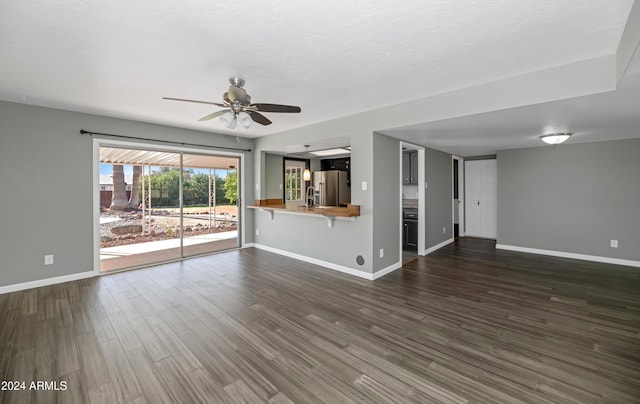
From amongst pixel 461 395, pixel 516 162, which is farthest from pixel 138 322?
pixel 516 162

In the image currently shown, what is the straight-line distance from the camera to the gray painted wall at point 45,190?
11.7 feet

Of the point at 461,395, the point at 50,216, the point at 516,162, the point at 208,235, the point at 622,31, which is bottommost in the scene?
the point at 461,395

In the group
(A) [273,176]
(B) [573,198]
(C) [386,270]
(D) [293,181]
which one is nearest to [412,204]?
(C) [386,270]

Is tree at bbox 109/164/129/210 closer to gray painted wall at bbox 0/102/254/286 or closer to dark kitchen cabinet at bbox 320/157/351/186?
gray painted wall at bbox 0/102/254/286

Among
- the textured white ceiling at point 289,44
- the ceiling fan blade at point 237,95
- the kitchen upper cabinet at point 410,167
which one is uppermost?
the textured white ceiling at point 289,44

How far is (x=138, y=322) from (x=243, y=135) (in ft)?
13.4

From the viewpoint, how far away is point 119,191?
4.66m

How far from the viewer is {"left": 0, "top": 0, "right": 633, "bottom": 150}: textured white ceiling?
175 cm

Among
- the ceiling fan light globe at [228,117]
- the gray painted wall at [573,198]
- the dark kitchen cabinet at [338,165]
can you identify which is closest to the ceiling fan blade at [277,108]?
the ceiling fan light globe at [228,117]

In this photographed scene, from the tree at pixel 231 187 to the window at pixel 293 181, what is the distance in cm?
147

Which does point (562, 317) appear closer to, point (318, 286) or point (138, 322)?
point (318, 286)

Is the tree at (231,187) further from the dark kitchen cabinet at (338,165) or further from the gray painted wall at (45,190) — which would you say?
the dark kitchen cabinet at (338,165)

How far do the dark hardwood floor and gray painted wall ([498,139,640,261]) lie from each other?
38.4 inches

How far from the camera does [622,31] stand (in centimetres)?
196
